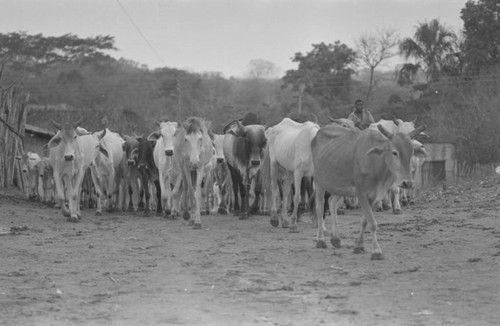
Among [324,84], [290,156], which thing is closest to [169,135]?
[290,156]

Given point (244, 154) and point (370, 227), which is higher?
point (244, 154)

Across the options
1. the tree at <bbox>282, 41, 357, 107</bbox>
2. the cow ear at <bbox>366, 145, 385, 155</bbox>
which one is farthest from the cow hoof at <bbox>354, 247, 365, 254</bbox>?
the tree at <bbox>282, 41, 357, 107</bbox>

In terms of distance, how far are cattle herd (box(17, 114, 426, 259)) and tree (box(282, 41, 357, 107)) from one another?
29.0 m

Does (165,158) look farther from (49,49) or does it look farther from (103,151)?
(49,49)

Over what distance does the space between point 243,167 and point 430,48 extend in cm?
2844

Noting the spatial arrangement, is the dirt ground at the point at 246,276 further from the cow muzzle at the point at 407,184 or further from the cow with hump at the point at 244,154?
the cow with hump at the point at 244,154

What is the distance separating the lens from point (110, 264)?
1132cm

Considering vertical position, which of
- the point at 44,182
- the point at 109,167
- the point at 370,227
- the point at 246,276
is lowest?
the point at 246,276

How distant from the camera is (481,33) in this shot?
42844 millimetres

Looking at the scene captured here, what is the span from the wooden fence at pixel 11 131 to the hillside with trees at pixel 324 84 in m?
0.96

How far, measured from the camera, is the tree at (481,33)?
139ft

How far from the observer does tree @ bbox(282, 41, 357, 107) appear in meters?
55.6

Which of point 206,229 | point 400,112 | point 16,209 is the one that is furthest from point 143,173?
point 400,112

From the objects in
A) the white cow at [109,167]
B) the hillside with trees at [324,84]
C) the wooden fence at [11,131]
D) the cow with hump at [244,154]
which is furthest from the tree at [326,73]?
the cow with hump at [244,154]
